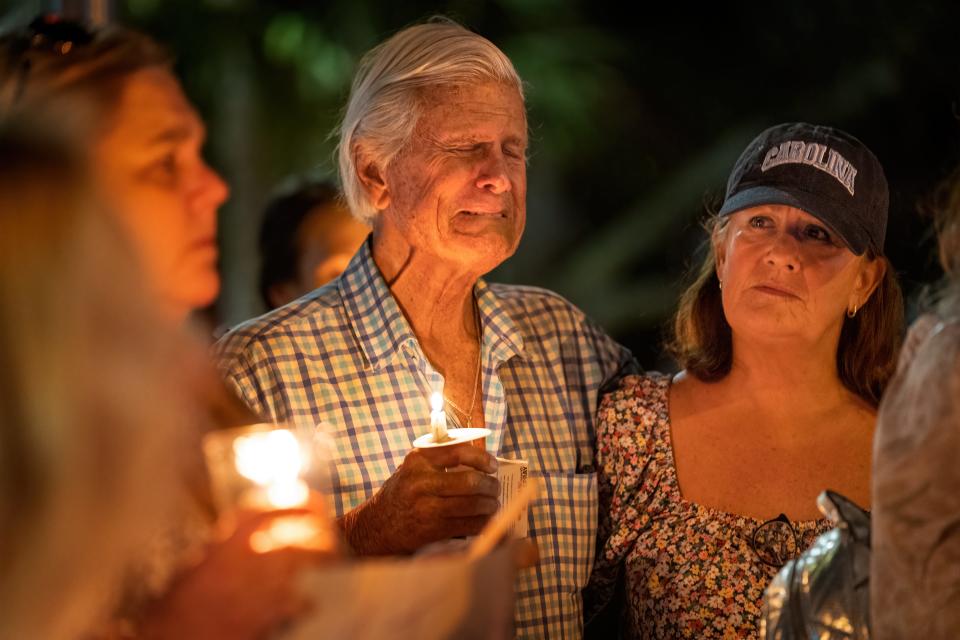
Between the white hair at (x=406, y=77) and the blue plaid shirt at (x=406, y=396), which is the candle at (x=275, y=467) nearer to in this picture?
the blue plaid shirt at (x=406, y=396)

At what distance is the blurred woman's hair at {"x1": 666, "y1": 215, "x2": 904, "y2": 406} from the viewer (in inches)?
123

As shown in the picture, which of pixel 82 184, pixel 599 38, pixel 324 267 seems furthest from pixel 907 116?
pixel 82 184

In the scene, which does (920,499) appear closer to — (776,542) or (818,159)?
(776,542)

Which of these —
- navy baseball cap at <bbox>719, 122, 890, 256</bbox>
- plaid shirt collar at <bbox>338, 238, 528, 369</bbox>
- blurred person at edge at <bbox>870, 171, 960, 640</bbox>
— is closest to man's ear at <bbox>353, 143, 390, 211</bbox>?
plaid shirt collar at <bbox>338, 238, 528, 369</bbox>

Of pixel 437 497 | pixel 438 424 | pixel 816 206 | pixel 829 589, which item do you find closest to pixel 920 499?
pixel 829 589

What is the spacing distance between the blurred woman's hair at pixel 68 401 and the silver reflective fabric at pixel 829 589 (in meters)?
1.03

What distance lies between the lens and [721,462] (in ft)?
9.97

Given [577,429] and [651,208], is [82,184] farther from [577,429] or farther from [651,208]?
[651,208]

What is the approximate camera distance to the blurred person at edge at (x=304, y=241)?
4.48 m

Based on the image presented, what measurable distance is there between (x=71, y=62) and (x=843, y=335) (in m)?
2.19

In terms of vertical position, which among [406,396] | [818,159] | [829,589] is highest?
[818,159]

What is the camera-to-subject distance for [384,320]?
3156 mm

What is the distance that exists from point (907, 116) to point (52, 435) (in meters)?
7.74

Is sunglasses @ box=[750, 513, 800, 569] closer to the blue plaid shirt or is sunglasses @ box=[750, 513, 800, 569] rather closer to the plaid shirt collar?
the blue plaid shirt
